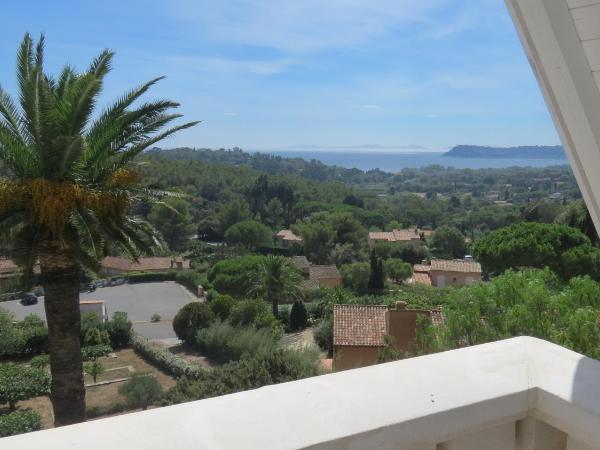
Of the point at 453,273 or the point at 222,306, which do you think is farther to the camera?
the point at 453,273

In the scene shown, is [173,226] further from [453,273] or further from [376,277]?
[453,273]

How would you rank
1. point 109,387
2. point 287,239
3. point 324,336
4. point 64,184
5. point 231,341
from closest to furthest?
point 64,184 < point 109,387 < point 231,341 < point 324,336 < point 287,239

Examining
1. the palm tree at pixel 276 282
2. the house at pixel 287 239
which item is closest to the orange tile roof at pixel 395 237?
the house at pixel 287 239

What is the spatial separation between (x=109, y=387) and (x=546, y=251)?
52.2 feet

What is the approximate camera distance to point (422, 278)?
152ft

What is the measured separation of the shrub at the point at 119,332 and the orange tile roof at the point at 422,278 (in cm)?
2511

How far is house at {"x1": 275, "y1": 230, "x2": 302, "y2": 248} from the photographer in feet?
196

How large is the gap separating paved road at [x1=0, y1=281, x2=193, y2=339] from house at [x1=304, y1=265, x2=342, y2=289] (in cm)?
946

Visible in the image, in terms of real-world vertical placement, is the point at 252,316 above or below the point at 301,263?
above

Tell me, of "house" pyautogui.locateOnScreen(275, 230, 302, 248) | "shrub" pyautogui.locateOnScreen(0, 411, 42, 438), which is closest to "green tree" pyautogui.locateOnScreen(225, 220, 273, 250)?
"house" pyautogui.locateOnScreen(275, 230, 302, 248)

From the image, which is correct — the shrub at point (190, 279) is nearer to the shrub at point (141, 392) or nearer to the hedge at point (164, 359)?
the hedge at point (164, 359)

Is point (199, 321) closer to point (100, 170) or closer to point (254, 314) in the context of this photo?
point (254, 314)

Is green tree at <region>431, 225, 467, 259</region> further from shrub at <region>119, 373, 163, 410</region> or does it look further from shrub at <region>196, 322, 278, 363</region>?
shrub at <region>119, 373, 163, 410</region>

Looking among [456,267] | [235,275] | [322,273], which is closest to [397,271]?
[456,267]
